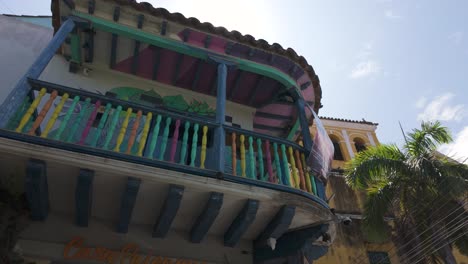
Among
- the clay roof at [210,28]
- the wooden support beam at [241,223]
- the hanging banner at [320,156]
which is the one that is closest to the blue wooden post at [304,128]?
the hanging banner at [320,156]

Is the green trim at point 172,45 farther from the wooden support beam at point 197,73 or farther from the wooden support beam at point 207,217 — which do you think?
the wooden support beam at point 207,217

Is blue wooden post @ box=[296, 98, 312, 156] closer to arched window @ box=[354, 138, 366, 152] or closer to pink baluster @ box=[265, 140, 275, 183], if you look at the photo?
pink baluster @ box=[265, 140, 275, 183]

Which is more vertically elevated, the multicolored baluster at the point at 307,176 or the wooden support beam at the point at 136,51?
the wooden support beam at the point at 136,51

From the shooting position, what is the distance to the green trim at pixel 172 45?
17.6ft

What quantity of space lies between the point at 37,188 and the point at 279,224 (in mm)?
2955

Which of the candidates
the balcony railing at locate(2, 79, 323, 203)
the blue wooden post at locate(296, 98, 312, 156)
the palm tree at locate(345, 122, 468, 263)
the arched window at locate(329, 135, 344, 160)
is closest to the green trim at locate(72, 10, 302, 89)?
the blue wooden post at locate(296, 98, 312, 156)

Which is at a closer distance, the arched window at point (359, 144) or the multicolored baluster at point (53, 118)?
the multicolored baluster at point (53, 118)

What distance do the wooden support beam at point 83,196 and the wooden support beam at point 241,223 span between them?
1903mm

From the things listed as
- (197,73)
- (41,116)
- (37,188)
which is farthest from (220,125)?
(197,73)

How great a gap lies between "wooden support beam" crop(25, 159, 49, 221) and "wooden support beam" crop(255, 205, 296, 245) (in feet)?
9.46

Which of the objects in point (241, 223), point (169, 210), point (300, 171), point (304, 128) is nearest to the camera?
point (169, 210)

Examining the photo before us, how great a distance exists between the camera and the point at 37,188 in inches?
141

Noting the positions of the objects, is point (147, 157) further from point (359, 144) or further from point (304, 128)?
point (359, 144)

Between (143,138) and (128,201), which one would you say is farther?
(143,138)
